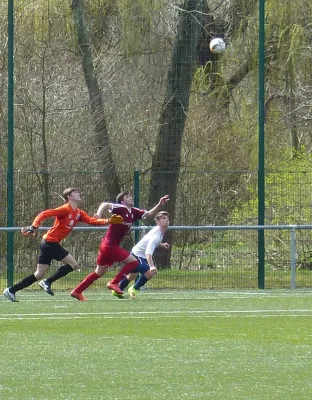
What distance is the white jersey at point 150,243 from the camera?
57.9 ft

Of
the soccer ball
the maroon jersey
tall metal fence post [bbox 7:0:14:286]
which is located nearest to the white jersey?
the maroon jersey

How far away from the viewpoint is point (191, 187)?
70.2ft

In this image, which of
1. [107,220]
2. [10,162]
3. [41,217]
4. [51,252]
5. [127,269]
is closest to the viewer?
[41,217]

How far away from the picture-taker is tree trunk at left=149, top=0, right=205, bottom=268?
898 inches

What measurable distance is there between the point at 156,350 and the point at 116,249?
21.4 ft

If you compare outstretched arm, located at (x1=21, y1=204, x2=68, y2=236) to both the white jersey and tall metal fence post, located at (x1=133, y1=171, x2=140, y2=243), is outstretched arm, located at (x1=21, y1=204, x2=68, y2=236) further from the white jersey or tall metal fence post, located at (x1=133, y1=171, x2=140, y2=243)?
tall metal fence post, located at (x1=133, y1=171, x2=140, y2=243)

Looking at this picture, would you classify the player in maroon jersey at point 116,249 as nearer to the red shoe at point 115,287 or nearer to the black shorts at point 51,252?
Result: the red shoe at point 115,287

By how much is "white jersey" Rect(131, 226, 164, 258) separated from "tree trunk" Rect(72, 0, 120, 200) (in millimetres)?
6292

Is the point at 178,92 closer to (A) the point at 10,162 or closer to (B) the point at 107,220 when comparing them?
(A) the point at 10,162

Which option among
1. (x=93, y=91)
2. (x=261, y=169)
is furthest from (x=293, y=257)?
(x=93, y=91)

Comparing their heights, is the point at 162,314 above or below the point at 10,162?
below

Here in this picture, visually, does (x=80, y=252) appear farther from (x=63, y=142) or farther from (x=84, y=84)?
(x=84, y=84)

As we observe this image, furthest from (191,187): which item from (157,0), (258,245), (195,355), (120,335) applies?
(195,355)

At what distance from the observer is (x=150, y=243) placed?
17.7 m
